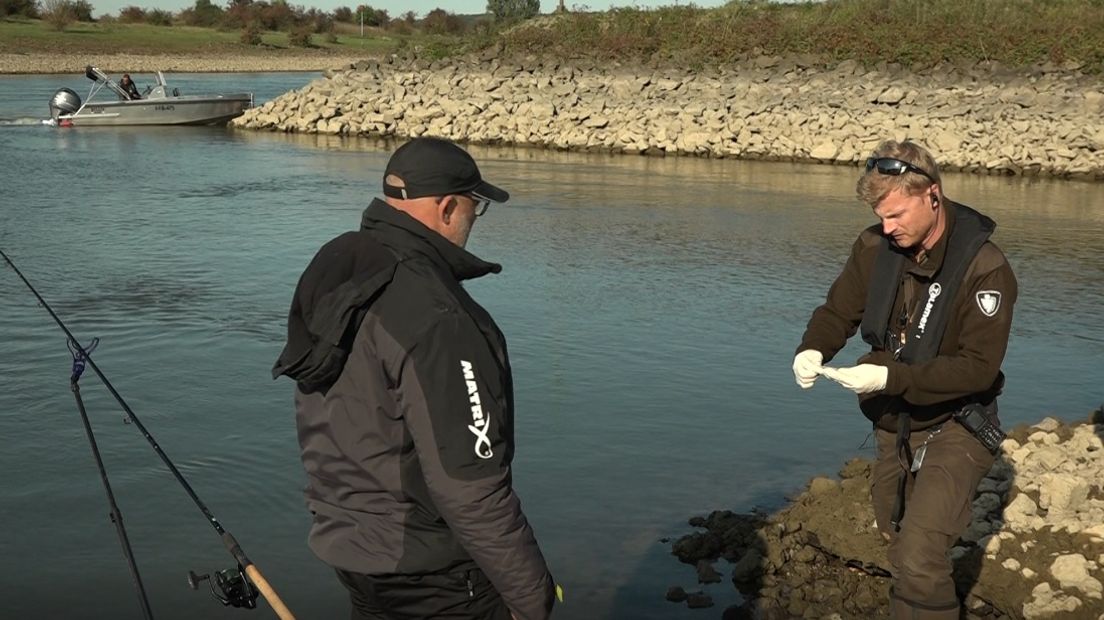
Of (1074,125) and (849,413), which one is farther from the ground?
(1074,125)

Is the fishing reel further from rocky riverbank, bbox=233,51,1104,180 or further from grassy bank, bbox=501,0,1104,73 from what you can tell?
grassy bank, bbox=501,0,1104,73

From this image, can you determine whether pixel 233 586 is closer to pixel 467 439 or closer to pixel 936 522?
pixel 467 439

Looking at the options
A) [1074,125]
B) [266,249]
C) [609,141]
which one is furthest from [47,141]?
[1074,125]

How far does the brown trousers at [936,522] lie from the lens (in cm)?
438

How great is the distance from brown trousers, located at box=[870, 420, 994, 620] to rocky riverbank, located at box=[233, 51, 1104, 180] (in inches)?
882

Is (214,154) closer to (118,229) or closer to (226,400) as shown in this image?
(118,229)

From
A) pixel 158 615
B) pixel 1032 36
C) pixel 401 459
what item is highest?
pixel 1032 36

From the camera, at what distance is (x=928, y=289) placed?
4.47 metres

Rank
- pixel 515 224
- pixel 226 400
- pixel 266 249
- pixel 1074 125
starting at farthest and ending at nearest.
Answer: pixel 1074 125 → pixel 515 224 → pixel 266 249 → pixel 226 400

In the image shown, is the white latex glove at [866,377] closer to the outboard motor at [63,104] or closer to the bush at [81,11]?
the outboard motor at [63,104]

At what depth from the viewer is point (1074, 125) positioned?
86.2 feet

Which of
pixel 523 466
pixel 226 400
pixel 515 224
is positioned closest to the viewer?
pixel 523 466

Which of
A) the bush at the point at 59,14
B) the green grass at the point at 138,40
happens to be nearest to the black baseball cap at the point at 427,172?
the green grass at the point at 138,40

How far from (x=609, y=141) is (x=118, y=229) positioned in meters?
15.5
